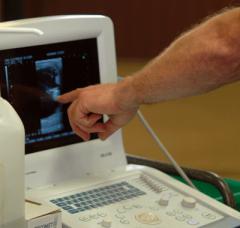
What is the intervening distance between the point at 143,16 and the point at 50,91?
10.3 ft

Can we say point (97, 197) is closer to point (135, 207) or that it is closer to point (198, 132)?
point (135, 207)

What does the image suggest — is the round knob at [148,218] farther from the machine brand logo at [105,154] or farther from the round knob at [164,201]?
the machine brand logo at [105,154]

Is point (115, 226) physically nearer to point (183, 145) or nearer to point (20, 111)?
point (20, 111)

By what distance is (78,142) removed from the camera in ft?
3.63

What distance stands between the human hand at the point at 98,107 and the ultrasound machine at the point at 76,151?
46 mm

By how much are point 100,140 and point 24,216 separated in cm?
37

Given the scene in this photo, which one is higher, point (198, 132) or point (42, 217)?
point (42, 217)

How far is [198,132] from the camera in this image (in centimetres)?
312

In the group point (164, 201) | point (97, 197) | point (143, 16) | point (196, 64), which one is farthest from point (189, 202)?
point (143, 16)

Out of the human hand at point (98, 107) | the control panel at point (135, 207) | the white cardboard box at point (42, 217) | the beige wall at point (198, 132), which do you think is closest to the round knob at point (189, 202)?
the control panel at point (135, 207)

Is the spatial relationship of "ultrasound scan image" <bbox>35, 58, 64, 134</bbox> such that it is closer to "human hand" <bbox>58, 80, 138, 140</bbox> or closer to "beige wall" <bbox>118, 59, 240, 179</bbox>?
"human hand" <bbox>58, 80, 138, 140</bbox>

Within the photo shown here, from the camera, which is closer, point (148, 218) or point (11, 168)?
point (11, 168)

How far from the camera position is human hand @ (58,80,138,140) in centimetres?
97

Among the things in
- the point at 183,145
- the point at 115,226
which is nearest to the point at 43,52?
the point at 115,226
